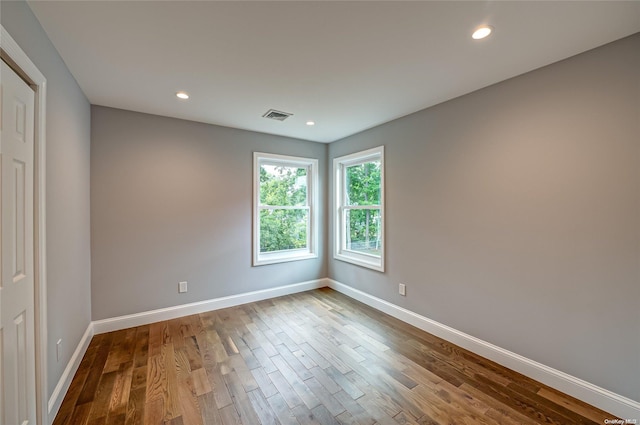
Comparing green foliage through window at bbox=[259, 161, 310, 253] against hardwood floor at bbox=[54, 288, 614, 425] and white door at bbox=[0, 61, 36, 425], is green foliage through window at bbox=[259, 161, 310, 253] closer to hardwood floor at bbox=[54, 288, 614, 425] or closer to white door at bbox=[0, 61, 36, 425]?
hardwood floor at bbox=[54, 288, 614, 425]

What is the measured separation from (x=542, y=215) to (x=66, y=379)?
3.83 meters

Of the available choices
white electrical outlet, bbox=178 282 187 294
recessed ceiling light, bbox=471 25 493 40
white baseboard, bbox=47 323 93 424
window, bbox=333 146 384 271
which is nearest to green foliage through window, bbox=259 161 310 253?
window, bbox=333 146 384 271

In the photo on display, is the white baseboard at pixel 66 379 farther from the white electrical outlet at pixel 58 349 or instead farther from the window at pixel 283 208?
the window at pixel 283 208

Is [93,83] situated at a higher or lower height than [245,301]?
higher

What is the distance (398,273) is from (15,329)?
10.5ft

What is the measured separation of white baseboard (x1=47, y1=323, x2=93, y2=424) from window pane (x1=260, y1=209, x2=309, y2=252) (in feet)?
7.03

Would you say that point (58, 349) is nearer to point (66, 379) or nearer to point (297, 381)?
point (66, 379)

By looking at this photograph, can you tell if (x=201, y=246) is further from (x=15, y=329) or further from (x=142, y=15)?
(x=142, y=15)

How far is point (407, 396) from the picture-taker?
195 centimetres

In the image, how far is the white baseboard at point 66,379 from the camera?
1.70 m

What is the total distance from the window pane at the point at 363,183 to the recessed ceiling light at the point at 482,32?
2053 mm

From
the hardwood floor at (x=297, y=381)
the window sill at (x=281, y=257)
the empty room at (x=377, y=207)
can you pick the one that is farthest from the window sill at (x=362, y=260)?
the hardwood floor at (x=297, y=381)

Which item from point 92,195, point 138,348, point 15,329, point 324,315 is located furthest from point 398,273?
point 92,195

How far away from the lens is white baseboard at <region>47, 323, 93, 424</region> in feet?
5.58
